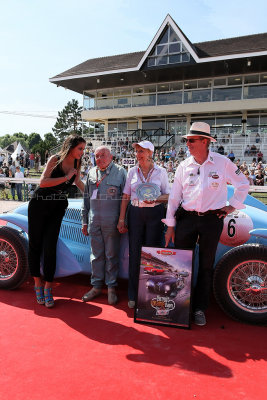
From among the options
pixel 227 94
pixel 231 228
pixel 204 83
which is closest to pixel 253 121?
pixel 227 94

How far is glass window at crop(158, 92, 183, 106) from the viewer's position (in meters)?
26.9

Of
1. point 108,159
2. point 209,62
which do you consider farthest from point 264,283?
point 209,62

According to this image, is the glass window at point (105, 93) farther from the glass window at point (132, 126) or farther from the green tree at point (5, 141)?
the green tree at point (5, 141)

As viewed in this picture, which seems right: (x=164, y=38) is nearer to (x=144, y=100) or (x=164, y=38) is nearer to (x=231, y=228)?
(x=144, y=100)

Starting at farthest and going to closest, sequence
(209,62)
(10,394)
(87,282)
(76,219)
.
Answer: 1. (209,62)
2. (87,282)
3. (76,219)
4. (10,394)

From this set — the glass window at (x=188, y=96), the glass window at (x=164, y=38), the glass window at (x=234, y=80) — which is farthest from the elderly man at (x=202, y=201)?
the glass window at (x=164, y=38)

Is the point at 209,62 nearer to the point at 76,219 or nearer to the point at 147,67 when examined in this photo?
the point at 147,67

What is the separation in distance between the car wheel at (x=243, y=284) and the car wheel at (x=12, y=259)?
2.27 metres

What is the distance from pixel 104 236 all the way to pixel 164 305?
3.28 ft

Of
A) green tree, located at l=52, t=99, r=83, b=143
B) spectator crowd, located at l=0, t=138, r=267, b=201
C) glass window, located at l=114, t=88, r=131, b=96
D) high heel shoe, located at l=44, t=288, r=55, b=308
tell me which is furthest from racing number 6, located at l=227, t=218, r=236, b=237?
green tree, located at l=52, t=99, r=83, b=143

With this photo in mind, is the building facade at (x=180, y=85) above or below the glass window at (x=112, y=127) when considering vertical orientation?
above

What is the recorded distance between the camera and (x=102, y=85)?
98.9 feet

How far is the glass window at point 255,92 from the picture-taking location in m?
24.2

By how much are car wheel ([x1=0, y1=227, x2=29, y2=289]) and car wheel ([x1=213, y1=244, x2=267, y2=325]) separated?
7.44 ft
